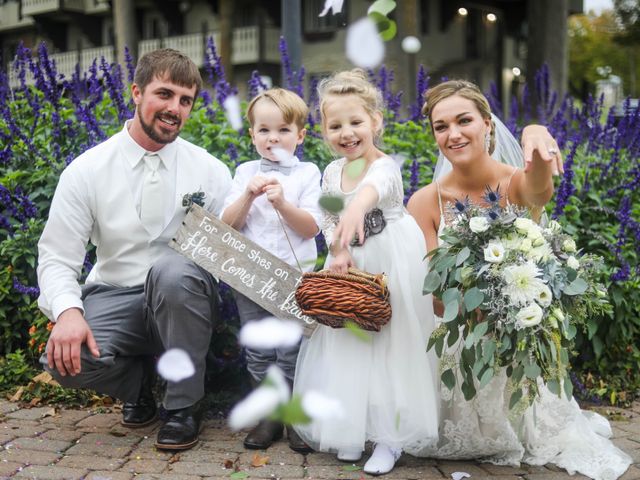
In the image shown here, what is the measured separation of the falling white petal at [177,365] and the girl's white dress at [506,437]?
3.14 feet

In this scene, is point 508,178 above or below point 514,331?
above

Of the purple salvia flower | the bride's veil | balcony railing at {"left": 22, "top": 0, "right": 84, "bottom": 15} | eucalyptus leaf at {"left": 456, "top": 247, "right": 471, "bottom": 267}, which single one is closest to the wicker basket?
eucalyptus leaf at {"left": 456, "top": 247, "right": 471, "bottom": 267}

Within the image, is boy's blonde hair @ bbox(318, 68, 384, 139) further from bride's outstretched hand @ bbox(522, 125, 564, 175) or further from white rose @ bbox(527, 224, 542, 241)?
white rose @ bbox(527, 224, 542, 241)

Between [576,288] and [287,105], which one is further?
[287,105]

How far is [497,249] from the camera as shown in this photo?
8.86 ft

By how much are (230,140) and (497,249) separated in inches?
70.9

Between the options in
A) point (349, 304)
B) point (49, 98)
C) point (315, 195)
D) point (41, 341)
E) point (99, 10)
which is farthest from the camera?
point (99, 10)

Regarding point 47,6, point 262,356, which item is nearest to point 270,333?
point 262,356

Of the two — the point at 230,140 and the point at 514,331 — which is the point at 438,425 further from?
the point at 230,140

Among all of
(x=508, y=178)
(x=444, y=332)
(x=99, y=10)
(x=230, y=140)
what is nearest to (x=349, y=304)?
(x=444, y=332)

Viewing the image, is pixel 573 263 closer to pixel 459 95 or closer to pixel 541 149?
pixel 541 149

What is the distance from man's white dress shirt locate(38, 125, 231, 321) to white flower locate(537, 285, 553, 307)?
56.7 inches

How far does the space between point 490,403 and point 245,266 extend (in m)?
1.07

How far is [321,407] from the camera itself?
2.95 meters
